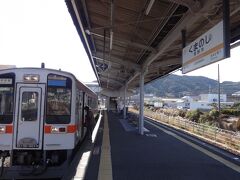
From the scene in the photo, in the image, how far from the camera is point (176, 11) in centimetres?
1030

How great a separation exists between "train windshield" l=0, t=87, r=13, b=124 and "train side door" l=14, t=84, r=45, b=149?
0.56ft

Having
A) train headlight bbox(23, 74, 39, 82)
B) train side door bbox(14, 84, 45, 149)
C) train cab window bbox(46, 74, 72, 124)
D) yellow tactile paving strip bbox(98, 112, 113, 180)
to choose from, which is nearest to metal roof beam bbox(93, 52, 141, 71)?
yellow tactile paving strip bbox(98, 112, 113, 180)

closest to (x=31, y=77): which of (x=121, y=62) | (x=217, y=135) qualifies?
(x=217, y=135)

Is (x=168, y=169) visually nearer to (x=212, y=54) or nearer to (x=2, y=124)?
(x=212, y=54)

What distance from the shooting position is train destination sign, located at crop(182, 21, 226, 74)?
7459 millimetres

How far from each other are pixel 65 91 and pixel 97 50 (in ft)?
34.8

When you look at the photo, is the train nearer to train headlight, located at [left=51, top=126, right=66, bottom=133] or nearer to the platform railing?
train headlight, located at [left=51, top=126, right=66, bottom=133]

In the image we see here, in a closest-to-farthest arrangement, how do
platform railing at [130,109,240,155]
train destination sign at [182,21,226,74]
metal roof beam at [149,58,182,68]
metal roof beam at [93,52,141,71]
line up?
train destination sign at [182,21,226,74] → platform railing at [130,109,240,155] → metal roof beam at [149,58,182,68] → metal roof beam at [93,52,141,71]

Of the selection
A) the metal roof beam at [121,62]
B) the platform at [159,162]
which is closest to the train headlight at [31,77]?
the platform at [159,162]

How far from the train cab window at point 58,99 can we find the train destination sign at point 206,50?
3.12 meters

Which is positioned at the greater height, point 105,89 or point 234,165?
point 105,89

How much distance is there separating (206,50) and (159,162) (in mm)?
4148

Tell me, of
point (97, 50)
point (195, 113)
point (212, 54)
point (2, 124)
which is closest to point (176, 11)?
point (212, 54)

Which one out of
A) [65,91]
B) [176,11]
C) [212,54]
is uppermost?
[176,11]
